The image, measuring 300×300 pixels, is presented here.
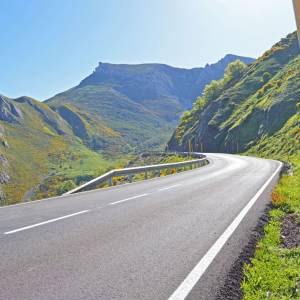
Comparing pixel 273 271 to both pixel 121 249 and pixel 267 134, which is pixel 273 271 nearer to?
pixel 121 249

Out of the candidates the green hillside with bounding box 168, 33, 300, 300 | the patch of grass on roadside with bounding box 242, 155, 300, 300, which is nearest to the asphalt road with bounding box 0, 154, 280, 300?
the patch of grass on roadside with bounding box 242, 155, 300, 300

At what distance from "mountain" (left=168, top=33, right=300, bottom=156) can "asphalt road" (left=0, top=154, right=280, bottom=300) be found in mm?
44991

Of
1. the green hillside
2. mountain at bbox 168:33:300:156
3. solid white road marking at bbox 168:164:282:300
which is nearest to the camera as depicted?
solid white road marking at bbox 168:164:282:300

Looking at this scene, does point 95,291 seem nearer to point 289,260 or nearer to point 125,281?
point 125,281

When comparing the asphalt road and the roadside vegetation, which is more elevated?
the asphalt road

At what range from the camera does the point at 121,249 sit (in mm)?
6145

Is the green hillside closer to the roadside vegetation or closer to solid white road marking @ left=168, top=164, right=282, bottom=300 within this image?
the roadside vegetation

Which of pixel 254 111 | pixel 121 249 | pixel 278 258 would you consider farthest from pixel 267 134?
pixel 121 249

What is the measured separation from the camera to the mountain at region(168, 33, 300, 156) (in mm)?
69869

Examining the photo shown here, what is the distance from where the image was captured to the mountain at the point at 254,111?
229ft

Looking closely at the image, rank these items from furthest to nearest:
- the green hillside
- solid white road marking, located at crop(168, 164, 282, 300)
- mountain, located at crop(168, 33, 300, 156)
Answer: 1. mountain, located at crop(168, 33, 300, 156)
2. the green hillside
3. solid white road marking, located at crop(168, 164, 282, 300)

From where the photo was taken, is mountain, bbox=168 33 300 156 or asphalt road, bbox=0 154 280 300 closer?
asphalt road, bbox=0 154 280 300

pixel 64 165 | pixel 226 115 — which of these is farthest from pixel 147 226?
pixel 64 165

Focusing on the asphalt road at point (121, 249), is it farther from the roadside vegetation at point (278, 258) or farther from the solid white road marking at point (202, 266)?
the roadside vegetation at point (278, 258)
